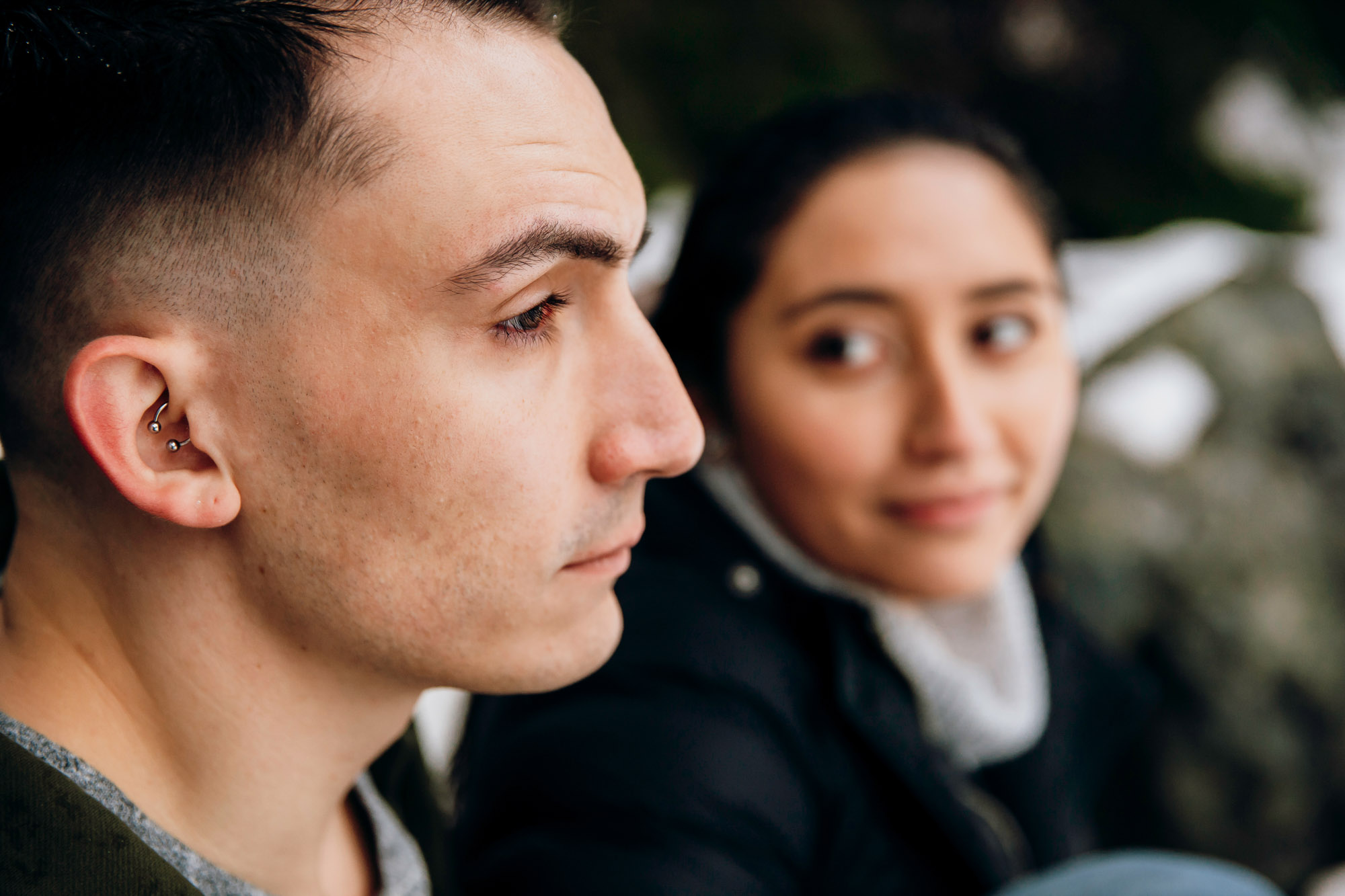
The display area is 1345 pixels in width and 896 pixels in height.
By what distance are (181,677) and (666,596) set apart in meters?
1.05

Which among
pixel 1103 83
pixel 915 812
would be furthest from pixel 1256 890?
pixel 1103 83

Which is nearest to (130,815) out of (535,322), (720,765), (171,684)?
(171,684)

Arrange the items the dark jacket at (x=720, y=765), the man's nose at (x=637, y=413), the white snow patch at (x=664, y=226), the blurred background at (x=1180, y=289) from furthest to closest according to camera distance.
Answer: the white snow patch at (x=664, y=226) → the blurred background at (x=1180, y=289) → the dark jacket at (x=720, y=765) → the man's nose at (x=637, y=413)

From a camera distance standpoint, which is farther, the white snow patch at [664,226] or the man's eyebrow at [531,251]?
the white snow patch at [664,226]

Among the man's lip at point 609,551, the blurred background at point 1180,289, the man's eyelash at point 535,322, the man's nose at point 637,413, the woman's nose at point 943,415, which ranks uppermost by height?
the man's eyelash at point 535,322

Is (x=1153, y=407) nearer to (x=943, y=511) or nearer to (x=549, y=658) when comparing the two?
(x=943, y=511)

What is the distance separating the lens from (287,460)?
3.59ft

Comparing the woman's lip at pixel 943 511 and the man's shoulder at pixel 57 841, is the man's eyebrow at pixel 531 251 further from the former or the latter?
the woman's lip at pixel 943 511

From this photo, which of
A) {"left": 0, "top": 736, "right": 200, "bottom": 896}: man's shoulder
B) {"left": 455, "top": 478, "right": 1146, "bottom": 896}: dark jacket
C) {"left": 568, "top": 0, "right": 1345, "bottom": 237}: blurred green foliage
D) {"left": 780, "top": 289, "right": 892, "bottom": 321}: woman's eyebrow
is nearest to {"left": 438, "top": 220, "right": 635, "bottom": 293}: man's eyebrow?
{"left": 0, "top": 736, "right": 200, "bottom": 896}: man's shoulder

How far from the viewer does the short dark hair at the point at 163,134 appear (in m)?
1.03

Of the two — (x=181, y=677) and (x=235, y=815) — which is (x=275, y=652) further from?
(x=235, y=815)

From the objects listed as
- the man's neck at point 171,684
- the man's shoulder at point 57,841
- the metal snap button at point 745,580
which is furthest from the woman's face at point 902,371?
the man's shoulder at point 57,841

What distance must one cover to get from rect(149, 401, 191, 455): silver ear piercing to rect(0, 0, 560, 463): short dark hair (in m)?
0.11

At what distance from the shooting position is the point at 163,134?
41.3 inches
